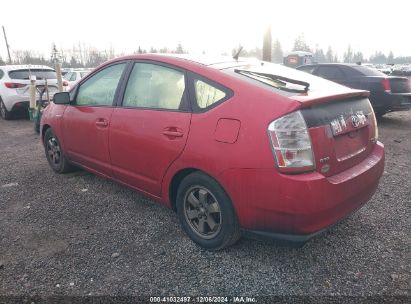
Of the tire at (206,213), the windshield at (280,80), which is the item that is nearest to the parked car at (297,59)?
the windshield at (280,80)

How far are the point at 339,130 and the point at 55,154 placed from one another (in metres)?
3.89

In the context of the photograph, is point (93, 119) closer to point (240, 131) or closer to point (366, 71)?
point (240, 131)

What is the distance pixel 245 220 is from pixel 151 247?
947 millimetres

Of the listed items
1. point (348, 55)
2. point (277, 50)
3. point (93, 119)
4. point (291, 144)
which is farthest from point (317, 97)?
point (348, 55)

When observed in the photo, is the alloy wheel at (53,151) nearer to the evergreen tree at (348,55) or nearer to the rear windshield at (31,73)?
the rear windshield at (31,73)

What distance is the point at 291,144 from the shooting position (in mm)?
2230

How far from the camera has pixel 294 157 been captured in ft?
7.32

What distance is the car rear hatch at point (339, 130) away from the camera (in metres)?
2.29

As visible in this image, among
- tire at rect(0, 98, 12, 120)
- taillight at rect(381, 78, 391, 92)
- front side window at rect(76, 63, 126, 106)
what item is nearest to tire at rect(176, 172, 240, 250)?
front side window at rect(76, 63, 126, 106)

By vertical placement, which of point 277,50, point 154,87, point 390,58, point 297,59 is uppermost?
point 277,50

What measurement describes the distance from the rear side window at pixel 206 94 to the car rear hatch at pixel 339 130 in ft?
2.14

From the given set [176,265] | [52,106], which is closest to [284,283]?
[176,265]

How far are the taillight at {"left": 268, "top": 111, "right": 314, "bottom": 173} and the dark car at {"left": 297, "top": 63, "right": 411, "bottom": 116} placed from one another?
21.9 ft

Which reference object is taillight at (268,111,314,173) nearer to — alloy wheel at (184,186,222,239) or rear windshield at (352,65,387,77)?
alloy wheel at (184,186,222,239)
